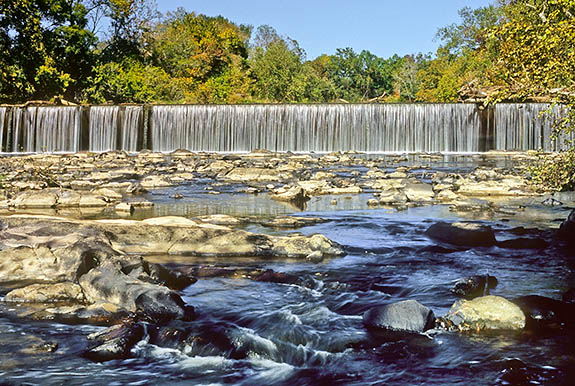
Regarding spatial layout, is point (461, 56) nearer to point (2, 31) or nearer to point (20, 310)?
point (2, 31)

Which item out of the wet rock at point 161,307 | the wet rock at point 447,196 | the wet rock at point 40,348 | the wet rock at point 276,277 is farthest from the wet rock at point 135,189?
the wet rock at point 40,348

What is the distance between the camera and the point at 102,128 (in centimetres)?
3362

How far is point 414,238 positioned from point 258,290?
3.87 meters

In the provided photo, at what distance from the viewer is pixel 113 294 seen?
6.20 m

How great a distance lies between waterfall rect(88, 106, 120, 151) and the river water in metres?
26.7

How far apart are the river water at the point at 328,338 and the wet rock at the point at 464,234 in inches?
18.6

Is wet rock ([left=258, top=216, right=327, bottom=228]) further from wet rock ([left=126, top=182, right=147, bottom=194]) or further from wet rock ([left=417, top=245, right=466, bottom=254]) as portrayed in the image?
wet rock ([left=126, top=182, right=147, bottom=194])

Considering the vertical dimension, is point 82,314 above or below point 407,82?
below

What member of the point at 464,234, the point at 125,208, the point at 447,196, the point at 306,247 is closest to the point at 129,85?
the point at 125,208

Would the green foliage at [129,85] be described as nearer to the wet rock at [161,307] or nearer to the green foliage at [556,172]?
the green foliage at [556,172]

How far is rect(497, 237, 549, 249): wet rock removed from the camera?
9.16m

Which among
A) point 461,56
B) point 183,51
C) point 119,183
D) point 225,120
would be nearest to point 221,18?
point 183,51

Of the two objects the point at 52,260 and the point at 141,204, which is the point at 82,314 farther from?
the point at 141,204

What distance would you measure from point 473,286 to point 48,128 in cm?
3085
